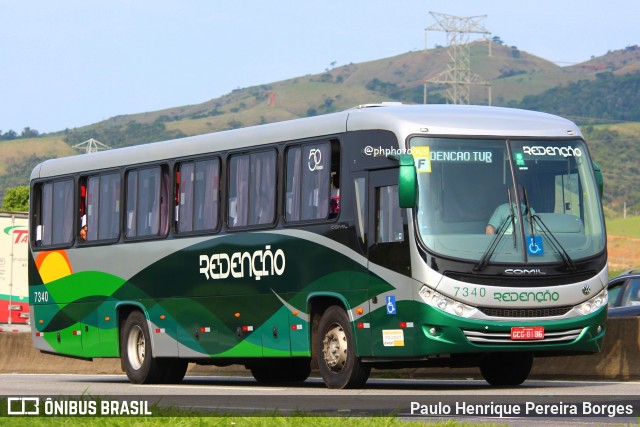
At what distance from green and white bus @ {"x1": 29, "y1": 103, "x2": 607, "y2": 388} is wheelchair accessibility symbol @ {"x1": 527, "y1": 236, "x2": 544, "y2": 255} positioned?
0.07ft

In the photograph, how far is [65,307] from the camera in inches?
1013

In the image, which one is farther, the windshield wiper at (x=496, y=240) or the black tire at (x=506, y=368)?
the black tire at (x=506, y=368)

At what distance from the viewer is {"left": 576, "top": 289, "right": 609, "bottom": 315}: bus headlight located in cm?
1817

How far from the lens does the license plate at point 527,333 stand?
698 inches

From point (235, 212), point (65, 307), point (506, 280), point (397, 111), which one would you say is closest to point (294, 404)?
point (506, 280)

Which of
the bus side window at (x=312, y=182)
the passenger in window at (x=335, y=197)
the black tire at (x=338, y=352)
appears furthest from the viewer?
the bus side window at (x=312, y=182)

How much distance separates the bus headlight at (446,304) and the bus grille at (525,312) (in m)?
0.16

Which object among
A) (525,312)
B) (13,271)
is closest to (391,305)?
(525,312)

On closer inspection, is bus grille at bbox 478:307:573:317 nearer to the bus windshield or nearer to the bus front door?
the bus windshield

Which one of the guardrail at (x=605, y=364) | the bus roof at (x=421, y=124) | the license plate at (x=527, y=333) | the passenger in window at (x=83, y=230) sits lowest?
the guardrail at (x=605, y=364)

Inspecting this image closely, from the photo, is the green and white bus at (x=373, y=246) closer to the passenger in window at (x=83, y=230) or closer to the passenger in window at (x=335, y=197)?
the passenger in window at (x=335, y=197)

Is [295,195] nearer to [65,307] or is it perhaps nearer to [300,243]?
[300,243]

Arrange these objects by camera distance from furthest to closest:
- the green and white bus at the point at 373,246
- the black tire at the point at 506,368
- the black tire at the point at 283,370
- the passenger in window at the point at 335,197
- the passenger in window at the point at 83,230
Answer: the passenger in window at the point at 83,230, the black tire at the point at 283,370, the black tire at the point at 506,368, the passenger in window at the point at 335,197, the green and white bus at the point at 373,246

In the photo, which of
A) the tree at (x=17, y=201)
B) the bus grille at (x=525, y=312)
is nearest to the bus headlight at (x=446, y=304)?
the bus grille at (x=525, y=312)
